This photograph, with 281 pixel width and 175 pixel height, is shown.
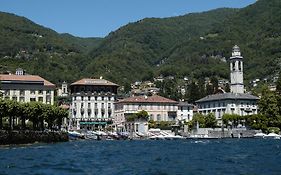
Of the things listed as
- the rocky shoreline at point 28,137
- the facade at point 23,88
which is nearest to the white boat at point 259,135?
the rocky shoreline at point 28,137

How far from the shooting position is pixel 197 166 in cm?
3909

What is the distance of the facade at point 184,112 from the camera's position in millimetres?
154750

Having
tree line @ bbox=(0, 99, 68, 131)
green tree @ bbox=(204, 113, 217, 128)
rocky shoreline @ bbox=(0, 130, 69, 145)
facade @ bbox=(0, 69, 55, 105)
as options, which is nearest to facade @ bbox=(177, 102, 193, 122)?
green tree @ bbox=(204, 113, 217, 128)

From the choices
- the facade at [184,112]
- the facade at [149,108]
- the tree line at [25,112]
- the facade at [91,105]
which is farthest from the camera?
the facade at [184,112]

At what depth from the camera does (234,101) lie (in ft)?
484

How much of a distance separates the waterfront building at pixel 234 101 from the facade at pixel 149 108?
33.3 ft

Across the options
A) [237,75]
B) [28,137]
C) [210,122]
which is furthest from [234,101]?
[28,137]

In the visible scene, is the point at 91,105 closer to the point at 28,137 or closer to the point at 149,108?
the point at 149,108

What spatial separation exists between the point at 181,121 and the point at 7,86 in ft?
169

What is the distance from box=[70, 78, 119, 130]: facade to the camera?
480ft

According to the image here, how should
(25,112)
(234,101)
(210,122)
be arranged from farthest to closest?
(234,101) → (210,122) → (25,112)

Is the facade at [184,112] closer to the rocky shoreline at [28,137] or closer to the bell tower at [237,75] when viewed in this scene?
the bell tower at [237,75]

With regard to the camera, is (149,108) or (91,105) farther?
(149,108)

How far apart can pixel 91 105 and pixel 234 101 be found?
40.5 m
